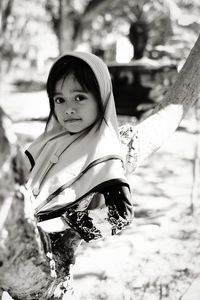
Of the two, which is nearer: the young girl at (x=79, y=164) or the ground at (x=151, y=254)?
the young girl at (x=79, y=164)

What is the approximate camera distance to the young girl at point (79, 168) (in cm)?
124

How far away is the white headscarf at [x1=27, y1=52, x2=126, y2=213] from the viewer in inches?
50.1

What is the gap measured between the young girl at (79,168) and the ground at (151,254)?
0.29 m

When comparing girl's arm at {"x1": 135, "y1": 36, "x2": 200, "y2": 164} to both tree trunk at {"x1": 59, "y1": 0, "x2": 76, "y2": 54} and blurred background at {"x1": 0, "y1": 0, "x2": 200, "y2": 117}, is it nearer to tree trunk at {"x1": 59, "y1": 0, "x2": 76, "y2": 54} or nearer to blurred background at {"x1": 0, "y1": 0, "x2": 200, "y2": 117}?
blurred background at {"x1": 0, "y1": 0, "x2": 200, "y2": 117}

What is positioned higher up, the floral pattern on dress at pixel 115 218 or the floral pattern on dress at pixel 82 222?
the floral pattern on dress at pixel 115 218

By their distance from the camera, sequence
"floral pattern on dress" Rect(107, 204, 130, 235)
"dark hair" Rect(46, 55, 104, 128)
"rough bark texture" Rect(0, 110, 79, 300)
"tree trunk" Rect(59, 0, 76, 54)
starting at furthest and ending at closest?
"tree trunk" Rect(59, 0, 76, 54)
"dark hair" Rect(46, 55, 104, 128)
"floral pattern on dress" Rect(107, 204, 130, 235)
"rough bark texture" Rect(0, 110, 79, 300)

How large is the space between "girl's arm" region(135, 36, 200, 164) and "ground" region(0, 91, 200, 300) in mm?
726

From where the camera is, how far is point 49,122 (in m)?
1.69

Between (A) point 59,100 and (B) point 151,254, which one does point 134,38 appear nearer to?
(B) point 151,254

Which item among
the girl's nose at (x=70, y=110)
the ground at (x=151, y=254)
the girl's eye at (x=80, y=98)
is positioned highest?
the girl's eye at (x=80, y=98)

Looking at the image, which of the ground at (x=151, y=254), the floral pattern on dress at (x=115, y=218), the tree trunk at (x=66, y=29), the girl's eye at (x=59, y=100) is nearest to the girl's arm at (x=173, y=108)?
the girl's eye at (x=59, y=100)

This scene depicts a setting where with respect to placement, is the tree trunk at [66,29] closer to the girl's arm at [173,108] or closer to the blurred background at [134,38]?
the blurred background at [134,38]

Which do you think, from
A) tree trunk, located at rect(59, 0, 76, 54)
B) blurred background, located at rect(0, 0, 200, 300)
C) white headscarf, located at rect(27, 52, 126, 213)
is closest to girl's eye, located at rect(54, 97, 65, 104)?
white headscarf, located at rect(27, 52, 126, 213)

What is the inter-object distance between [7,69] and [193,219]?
2543 centimetres
